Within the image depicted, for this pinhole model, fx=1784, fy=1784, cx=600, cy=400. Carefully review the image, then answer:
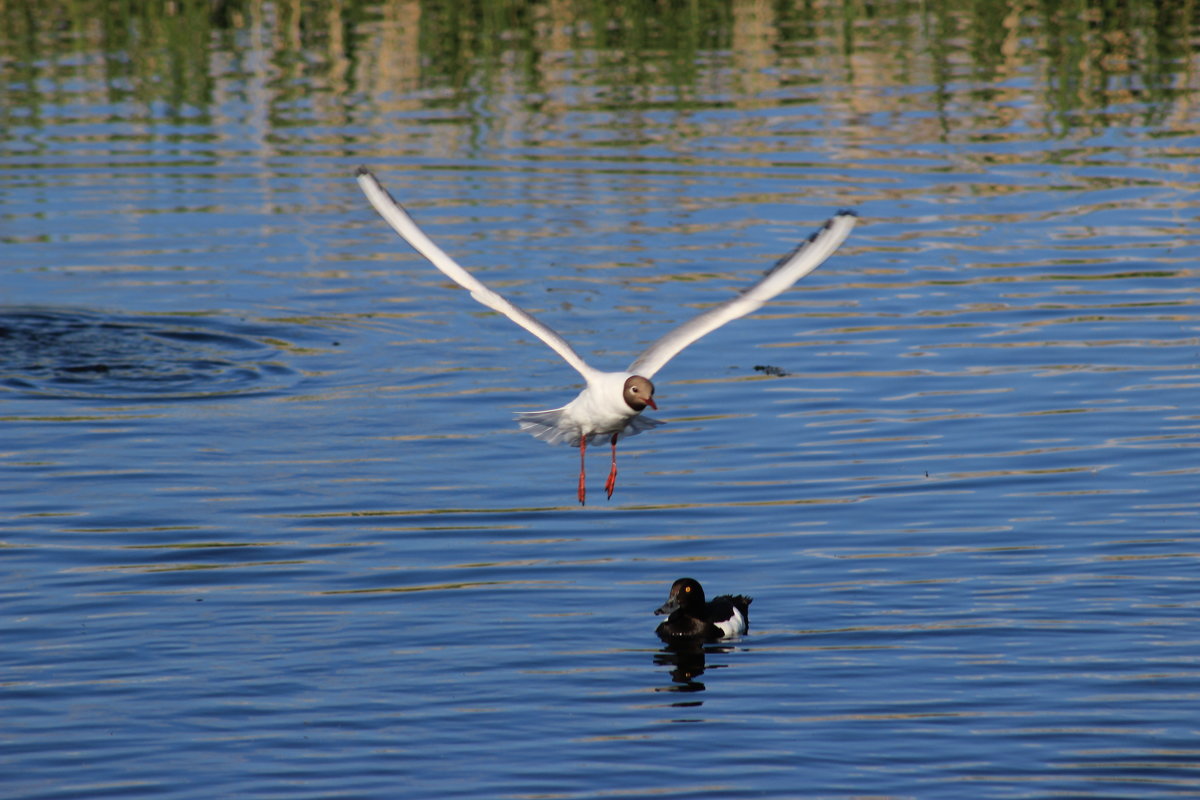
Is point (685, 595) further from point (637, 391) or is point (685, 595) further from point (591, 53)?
point (591, 53)

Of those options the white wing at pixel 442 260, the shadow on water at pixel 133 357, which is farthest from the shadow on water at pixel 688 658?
the shadow on water at pixel 133 357

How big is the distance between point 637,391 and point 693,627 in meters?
1.35

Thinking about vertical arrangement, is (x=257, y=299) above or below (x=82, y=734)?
above

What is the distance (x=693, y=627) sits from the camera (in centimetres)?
992

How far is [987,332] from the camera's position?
52.1 ft

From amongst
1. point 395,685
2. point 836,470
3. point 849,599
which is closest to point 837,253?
point 836,470

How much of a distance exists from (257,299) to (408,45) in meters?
14.0

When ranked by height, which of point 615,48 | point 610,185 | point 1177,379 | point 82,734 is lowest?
point 82,734

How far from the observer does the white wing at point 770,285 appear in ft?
32.6

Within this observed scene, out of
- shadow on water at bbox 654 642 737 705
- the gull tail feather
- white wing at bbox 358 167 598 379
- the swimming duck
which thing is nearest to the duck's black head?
the swimming duck

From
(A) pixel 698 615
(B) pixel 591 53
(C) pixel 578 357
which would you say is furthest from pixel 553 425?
(B) pixel 591 53

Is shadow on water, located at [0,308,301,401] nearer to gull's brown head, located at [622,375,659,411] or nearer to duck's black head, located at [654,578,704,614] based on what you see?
gull's brown head, located at [622,375,659,411]

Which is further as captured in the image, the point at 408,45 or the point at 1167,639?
the point at 408,45

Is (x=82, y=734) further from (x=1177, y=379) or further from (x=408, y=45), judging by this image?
(x=408, y=45)
